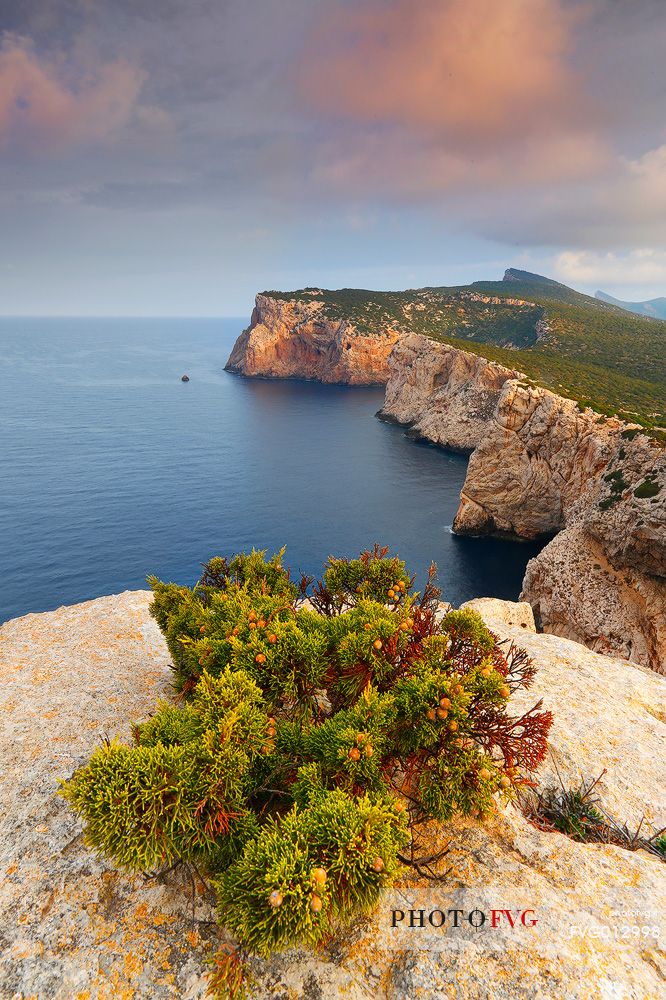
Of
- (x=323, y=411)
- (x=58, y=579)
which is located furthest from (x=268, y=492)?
(x=323, y=411)

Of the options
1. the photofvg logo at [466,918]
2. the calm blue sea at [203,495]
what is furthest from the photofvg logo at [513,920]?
the calm blue sea at [203,495]

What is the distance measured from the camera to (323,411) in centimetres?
13838

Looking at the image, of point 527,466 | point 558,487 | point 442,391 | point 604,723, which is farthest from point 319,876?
point 442,391

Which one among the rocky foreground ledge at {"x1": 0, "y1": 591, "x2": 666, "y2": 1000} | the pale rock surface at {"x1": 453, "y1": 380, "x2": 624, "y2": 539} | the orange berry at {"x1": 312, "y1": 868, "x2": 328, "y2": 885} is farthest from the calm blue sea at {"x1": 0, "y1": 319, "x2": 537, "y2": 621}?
the orange berry at {"x1": 312, "y1": 868, "x2": 328, "y2": 885}

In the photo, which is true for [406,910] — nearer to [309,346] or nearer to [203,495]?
[203,495]

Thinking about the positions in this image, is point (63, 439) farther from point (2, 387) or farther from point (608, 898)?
point (608, 898)

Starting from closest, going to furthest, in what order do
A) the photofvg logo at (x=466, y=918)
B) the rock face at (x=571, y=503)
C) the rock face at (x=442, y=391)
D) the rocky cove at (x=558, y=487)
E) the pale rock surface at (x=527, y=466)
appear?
the photofvg logo at (x=466, y=918)
the rock face at (x=571, y=503)
the rocky cove at (x=558, y=487)
the pale rock surface at (x=527, y=466)
the rock face at (x=442, y=391)

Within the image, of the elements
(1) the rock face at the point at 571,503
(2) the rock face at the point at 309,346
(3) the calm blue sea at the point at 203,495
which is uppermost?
(2) the rock face at the point at 309,346

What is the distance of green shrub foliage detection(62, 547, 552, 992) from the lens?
780cm

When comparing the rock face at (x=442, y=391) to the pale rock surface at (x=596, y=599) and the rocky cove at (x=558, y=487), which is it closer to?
the rocky cove at (x=558, y=487)

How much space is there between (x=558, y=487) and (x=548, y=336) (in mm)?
73609

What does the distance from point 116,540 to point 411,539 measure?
3966 centimetres

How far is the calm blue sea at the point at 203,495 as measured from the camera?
55.5 meters

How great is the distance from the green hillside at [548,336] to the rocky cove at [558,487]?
4.36m
